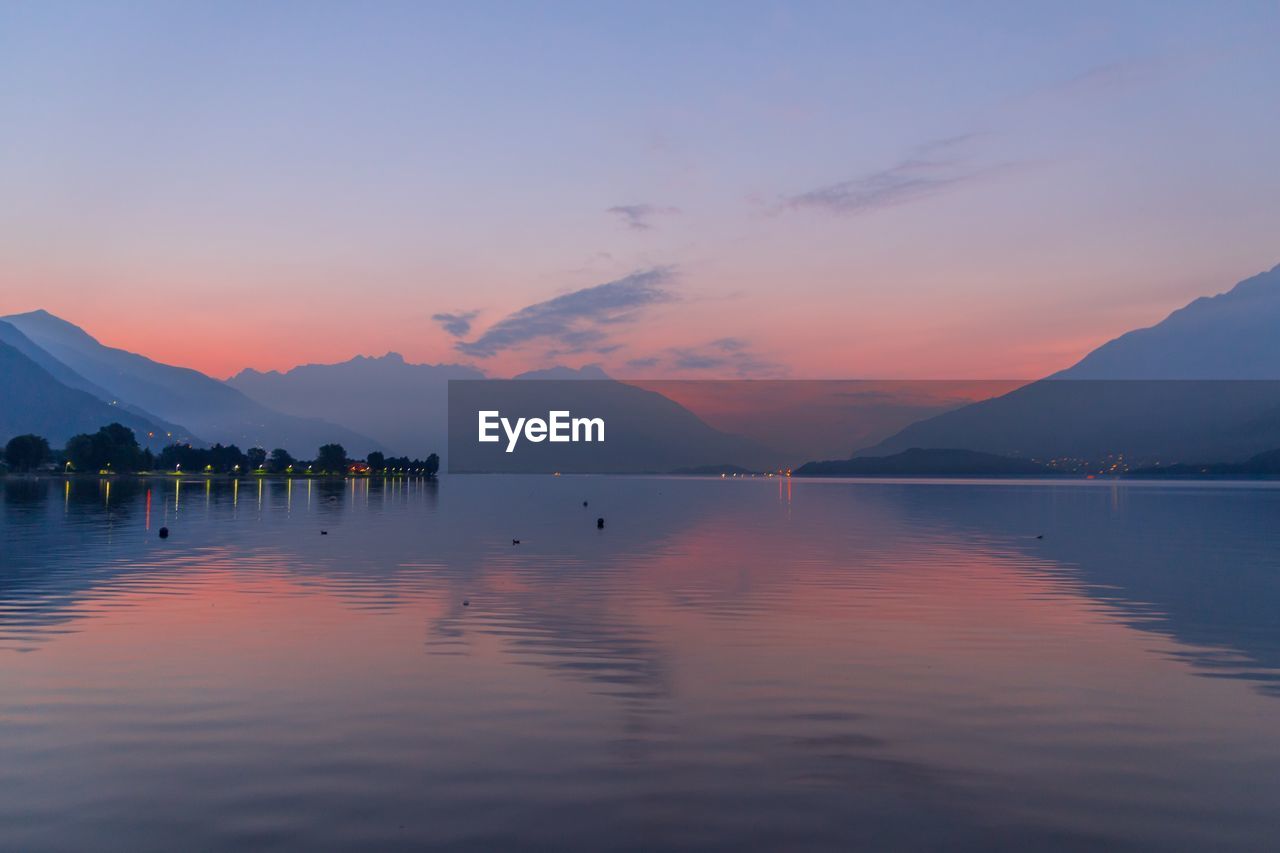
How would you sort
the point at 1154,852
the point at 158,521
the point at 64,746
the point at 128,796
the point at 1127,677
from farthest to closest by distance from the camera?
the point at 158,521 → the point at 1127,677 → the point at 64,746 → the point at 128,796 → the point at 1154,852

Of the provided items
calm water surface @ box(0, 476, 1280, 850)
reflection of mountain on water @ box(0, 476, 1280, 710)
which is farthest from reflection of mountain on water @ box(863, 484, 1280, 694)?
calm water surface @ box(0, 476, 1280, 850)

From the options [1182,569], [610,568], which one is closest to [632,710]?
[610,568]

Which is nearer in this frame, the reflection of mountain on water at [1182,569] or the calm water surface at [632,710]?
the calm water surface at [632,710]

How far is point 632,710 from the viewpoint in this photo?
70.2 ft

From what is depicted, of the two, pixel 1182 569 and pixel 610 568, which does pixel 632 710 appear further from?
pixel 1182 569

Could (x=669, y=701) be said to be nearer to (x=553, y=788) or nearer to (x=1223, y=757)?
(x=553, y=788)

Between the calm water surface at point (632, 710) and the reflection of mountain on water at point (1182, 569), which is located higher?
the calm water surface at point (632, 710)

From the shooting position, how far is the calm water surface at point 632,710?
14508 millimetres

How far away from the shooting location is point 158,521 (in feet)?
296

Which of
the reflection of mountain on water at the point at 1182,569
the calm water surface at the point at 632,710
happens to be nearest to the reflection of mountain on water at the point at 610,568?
the reflection of mountain on water at the point at 1182,569

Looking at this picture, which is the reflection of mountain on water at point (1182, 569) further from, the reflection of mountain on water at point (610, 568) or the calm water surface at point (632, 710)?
the calm water surface at point (632, 710)

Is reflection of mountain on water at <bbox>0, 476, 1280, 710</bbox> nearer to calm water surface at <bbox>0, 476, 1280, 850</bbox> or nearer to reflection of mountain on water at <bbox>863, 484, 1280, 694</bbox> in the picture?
reflection of mountain on water at <bbox>863, 484, 1280, 694</bbox>

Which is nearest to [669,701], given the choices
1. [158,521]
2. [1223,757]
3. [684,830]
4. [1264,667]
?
[684,830]

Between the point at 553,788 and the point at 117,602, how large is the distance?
91.1ft
